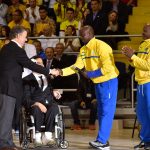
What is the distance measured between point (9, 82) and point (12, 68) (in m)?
0.19

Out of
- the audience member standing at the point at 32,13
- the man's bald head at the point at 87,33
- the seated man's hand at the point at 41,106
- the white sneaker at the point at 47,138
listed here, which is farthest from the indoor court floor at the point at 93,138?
the audience member standing at the point at 32,13

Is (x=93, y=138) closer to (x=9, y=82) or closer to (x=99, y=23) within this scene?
(x=9, y=82)

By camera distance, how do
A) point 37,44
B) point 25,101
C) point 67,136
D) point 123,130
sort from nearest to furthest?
1. point 25,101
2. point 67,136
3. point 123,130
4. point 37,44

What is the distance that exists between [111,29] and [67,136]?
3.01m

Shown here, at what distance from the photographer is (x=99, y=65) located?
32.1ft

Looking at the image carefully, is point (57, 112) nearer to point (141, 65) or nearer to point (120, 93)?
point (141, 65)

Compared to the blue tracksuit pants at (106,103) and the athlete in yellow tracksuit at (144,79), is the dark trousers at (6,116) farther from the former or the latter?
the athlete in yellow tracksuit at (144,79)

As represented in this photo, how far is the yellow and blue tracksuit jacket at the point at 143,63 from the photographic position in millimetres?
9203

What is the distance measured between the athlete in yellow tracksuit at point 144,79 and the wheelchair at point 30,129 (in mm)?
1089

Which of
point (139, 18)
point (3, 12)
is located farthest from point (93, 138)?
point (3, 12)

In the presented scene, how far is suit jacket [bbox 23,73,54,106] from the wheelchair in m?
0.17

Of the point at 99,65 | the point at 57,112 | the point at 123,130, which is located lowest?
the point at 123,130

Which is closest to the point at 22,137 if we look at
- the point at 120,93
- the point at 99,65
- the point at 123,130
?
the point at 99,65

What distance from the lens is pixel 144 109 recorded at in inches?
376
